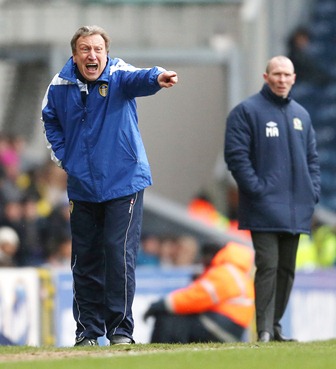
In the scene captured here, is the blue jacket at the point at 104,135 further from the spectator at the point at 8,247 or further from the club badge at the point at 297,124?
the spectator at the point at 8,247

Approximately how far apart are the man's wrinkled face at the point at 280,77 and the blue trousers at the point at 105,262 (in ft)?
6.63

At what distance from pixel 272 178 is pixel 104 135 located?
2038 mm

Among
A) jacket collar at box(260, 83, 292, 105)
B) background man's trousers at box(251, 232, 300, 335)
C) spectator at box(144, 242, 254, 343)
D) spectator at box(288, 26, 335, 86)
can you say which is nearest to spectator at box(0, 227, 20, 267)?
spectator at box(144, 242, 254, 343)

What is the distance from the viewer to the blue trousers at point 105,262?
9.77 meters

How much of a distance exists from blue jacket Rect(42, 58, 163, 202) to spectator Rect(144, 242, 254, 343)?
14.1 ft

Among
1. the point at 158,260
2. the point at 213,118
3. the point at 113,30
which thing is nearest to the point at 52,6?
the point at 113,30

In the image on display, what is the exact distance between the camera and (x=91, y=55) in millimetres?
9688

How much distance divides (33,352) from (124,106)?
1.72 m

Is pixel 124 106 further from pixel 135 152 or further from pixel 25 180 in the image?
pixel 25 180

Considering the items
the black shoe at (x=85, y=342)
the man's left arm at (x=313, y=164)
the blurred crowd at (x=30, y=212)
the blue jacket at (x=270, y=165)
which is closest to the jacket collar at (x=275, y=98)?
the blue jacket at (x=270, y=165)

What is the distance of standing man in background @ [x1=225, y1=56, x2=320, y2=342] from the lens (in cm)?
1129

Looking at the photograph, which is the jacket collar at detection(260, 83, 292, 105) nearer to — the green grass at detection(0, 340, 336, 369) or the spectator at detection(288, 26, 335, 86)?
the green grass at detection(0, 340, 336, 369)

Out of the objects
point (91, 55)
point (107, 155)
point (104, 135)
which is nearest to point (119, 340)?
point (107, 155)

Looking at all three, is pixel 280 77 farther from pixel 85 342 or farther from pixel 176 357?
pixel 176 357
